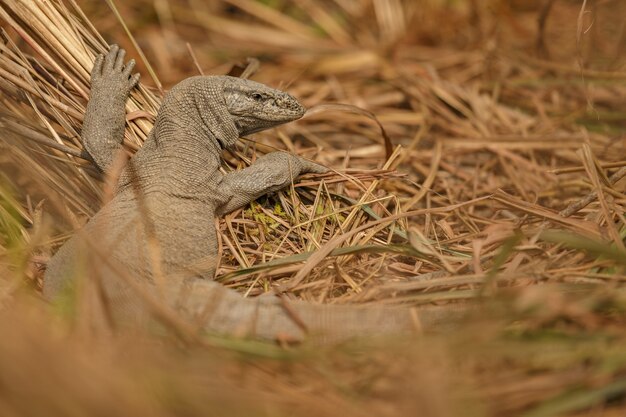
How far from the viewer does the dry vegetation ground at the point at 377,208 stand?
7.15ft

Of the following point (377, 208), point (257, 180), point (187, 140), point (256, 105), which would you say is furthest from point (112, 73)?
point (377, 208)

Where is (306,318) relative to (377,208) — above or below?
below

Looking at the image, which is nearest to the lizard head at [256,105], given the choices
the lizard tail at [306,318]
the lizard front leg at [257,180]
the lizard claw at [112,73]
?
the lizard front leg at [257,180]

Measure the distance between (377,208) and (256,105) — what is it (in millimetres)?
945

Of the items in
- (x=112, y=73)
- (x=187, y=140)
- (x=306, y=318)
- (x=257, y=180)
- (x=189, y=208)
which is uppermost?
(x=112, y=73)

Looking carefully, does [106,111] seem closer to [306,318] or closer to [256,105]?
[256,105]

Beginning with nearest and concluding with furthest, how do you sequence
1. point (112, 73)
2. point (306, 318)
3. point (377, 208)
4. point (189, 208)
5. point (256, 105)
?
point (306, 318) < point (189, 208) < point (112, 73) < point (256, 105) < point (377, 208)

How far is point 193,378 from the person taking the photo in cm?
211

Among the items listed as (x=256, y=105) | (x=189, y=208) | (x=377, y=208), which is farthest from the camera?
(x=377, y=208)

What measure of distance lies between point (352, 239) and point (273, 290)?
Result: 0.61 m

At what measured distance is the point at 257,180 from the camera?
339 centimetres

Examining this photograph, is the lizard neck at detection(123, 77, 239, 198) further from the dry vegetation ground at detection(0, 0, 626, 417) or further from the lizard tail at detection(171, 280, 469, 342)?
the lizard tail at detection(171, 280, 469, 342)

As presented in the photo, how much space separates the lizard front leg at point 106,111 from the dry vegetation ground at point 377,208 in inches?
5.6

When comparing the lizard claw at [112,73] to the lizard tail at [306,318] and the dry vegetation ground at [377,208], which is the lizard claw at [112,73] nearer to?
the dry vegetation ground at [377,208]
